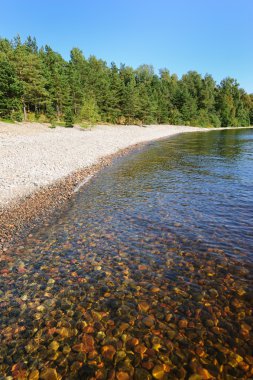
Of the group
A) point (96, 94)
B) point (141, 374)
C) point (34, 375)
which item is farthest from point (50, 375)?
point (96, 94)

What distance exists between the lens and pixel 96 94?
253 ft

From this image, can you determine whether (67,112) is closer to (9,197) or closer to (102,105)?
(102,105)

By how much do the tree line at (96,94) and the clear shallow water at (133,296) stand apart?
46877mm

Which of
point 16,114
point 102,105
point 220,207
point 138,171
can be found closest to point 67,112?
point 16,114

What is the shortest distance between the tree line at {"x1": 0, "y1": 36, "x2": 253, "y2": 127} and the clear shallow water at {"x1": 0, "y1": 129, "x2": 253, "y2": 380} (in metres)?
46.9

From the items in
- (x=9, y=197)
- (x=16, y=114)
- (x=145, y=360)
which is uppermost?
(x=16, y=114)

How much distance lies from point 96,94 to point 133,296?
77.4 metres

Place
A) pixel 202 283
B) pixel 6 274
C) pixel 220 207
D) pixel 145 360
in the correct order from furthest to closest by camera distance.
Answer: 1. pixel 220 207
2. pixel 6 274
3. pixel 202 283
4. pixel 145 360

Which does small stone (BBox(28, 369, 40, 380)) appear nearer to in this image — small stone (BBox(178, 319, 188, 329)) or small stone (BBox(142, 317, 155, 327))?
small stone (BBox(142, 317, 155, 327))

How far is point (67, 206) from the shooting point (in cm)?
1559

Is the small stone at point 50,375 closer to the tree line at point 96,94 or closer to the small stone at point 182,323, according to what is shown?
the small stone at point 182,323

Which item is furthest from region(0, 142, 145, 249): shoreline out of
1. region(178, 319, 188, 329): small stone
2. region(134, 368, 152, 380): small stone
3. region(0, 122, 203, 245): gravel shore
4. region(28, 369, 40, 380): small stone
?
region(178, 319, 188, 329): small stone

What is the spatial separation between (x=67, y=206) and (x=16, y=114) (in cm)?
4329

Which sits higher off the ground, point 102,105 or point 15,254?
point 102,105
